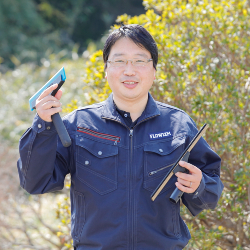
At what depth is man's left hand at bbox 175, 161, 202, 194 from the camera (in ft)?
5.71

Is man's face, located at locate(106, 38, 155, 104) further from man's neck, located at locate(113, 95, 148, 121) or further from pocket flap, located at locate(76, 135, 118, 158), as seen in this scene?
pocket flap, located at locate(76, 135, 118, 158)

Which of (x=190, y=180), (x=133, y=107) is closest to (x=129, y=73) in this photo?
(x=133, y=107)

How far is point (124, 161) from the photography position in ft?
6.13

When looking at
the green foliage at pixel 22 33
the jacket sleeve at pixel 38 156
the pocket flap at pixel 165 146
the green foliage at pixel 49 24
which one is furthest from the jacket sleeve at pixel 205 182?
the green foliage at pixel 22 33

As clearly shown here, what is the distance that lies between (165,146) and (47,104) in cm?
65

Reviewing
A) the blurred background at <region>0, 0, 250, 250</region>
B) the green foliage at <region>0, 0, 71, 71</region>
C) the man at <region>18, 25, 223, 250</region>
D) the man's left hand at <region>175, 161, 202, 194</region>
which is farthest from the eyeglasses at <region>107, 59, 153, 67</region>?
the green foliage at <region>0, 0, 71, 71</region>

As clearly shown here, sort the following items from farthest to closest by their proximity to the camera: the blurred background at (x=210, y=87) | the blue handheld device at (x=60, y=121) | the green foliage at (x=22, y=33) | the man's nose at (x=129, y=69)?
the green foliage at (x=22, y=33)
the blurred background at (x=210, y=87)
the man's nose at (x=129, y=69)
the blue handheld device at (x=60, y=121)

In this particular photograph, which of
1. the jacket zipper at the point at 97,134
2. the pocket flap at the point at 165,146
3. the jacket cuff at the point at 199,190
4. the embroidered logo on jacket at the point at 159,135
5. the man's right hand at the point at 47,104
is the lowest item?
the jacket cuff at the point at 199,190

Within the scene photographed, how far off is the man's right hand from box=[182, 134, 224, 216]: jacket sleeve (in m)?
0.77

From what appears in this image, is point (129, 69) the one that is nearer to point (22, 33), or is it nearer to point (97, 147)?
point (97, 147)

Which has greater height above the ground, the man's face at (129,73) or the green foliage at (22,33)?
the green foliage at (22,33)

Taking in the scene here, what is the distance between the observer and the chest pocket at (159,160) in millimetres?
1867

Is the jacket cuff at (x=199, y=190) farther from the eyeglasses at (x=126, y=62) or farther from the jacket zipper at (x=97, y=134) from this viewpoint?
the eyeglasses at (x=126, y=62)

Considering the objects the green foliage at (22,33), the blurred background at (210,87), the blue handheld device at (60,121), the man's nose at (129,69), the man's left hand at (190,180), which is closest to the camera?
the blue handheld device at (60,121)
